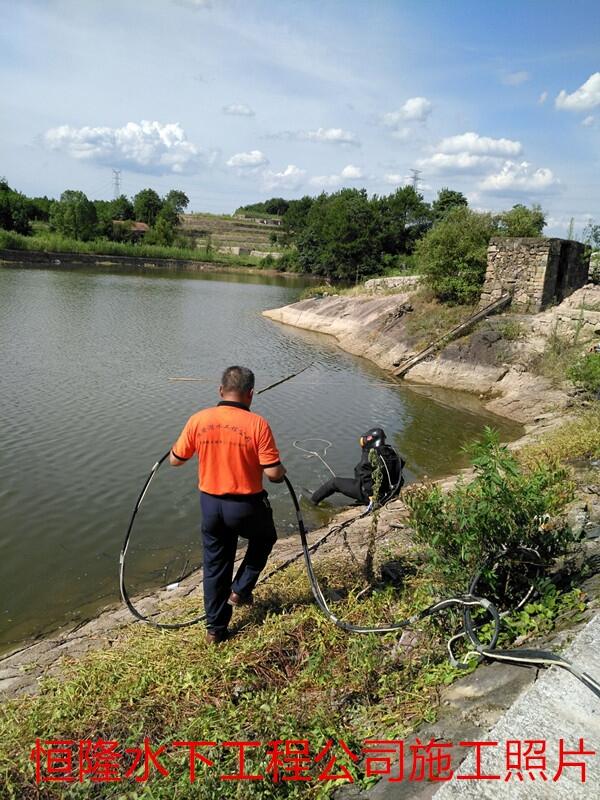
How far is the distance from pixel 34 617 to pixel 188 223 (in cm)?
12177

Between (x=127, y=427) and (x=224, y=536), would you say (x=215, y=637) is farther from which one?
(x=127, y=427)

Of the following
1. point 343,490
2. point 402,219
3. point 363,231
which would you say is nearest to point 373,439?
point 343,490

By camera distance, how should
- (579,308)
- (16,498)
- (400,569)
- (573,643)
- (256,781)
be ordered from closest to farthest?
1. (256,781)
2. (573,643)
3. (400,569)
4. (16,498)
5. (579,308)

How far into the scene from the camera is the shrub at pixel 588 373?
44.6 feet

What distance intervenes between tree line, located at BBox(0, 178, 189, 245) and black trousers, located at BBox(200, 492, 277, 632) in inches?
3389

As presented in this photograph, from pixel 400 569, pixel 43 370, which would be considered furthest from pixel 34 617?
pixel 43 370

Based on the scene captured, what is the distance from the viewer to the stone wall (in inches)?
827

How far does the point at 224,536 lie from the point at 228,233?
11775cm

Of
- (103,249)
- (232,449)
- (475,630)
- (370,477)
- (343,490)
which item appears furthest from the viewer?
(103,249)

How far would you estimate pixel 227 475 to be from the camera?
4.56 m

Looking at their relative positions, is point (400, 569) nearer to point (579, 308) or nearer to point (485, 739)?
point (485, 739)

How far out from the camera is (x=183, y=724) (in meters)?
3.72

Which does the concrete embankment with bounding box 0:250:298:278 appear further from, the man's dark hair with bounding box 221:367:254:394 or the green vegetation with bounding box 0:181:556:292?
the man's dark hair with bounding box 221:367:254:394

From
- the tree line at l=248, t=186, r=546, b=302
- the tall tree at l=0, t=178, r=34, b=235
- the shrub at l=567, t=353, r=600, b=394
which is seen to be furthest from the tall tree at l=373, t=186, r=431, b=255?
the shrub at l=567, t=353, r=600, b=394
